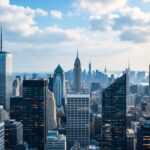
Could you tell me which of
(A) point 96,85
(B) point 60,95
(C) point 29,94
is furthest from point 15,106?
(A) point 96,85

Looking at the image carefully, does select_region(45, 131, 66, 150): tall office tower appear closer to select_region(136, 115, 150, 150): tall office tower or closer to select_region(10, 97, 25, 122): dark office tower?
select_region(136, 115, 150, 150): tall office tower

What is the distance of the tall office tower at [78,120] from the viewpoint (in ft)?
236

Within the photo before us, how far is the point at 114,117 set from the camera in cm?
6412

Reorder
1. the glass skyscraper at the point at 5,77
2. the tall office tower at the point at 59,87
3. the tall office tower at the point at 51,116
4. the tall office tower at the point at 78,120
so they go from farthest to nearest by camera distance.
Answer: the tall office tower at the point at 59,87 < the glass skyscraper at the point at 5,77 < the tall office tower at the point at 51,116 < the tall office tower at the point at 78,120

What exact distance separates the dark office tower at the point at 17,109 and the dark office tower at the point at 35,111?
0.92m

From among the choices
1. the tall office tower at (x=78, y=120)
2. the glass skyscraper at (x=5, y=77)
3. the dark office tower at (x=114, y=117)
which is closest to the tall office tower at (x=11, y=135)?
the tall office tower at (x=78, y=120)

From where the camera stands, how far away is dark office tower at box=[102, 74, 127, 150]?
61906mm

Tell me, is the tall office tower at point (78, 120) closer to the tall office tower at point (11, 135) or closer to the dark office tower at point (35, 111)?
the dark office tower at point (35, 111)

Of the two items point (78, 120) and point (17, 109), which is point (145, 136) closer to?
point (78, 120)

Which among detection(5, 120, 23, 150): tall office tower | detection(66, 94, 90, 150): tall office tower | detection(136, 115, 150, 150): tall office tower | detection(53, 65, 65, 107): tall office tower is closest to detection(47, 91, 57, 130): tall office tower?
detection(66, 94, 90, 150): tall office tower

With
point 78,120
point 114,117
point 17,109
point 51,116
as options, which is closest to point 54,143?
point 114,117

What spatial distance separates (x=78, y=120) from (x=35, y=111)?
25.9ft

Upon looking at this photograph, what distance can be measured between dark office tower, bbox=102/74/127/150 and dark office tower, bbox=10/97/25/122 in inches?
712

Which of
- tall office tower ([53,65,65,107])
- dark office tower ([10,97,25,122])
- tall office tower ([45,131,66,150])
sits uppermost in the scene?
tall office tower ([53,65,65,107])
